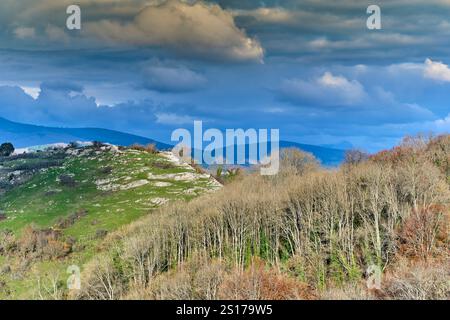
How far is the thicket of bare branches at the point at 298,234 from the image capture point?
7819cm

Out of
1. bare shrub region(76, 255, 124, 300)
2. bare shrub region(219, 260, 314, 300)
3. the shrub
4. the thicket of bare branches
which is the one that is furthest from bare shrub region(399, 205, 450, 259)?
the shrub

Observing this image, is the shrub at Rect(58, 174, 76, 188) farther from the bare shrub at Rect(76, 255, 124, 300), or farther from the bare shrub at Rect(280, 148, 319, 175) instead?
the bare shrub at Rect(76, 255, 124, 300)

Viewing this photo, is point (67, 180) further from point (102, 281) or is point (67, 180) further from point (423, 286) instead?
point (423, 286)

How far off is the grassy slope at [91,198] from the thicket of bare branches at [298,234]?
21.6 metres

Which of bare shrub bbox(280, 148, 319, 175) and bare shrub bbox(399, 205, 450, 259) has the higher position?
bare shrub bbox(280, 148, 319, 175)

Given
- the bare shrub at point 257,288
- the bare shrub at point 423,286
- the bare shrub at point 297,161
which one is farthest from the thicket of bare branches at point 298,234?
the bare shrub at point 297,161

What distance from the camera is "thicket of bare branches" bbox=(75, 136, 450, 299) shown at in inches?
3078

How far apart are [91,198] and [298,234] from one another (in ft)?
306

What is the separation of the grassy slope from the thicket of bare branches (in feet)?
70.8

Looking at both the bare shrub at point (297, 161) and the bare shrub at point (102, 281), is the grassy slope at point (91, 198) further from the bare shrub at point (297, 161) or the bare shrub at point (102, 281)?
the bare shrub at point (297, 161)

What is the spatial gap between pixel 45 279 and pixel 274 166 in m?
70.4

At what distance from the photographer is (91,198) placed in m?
163
